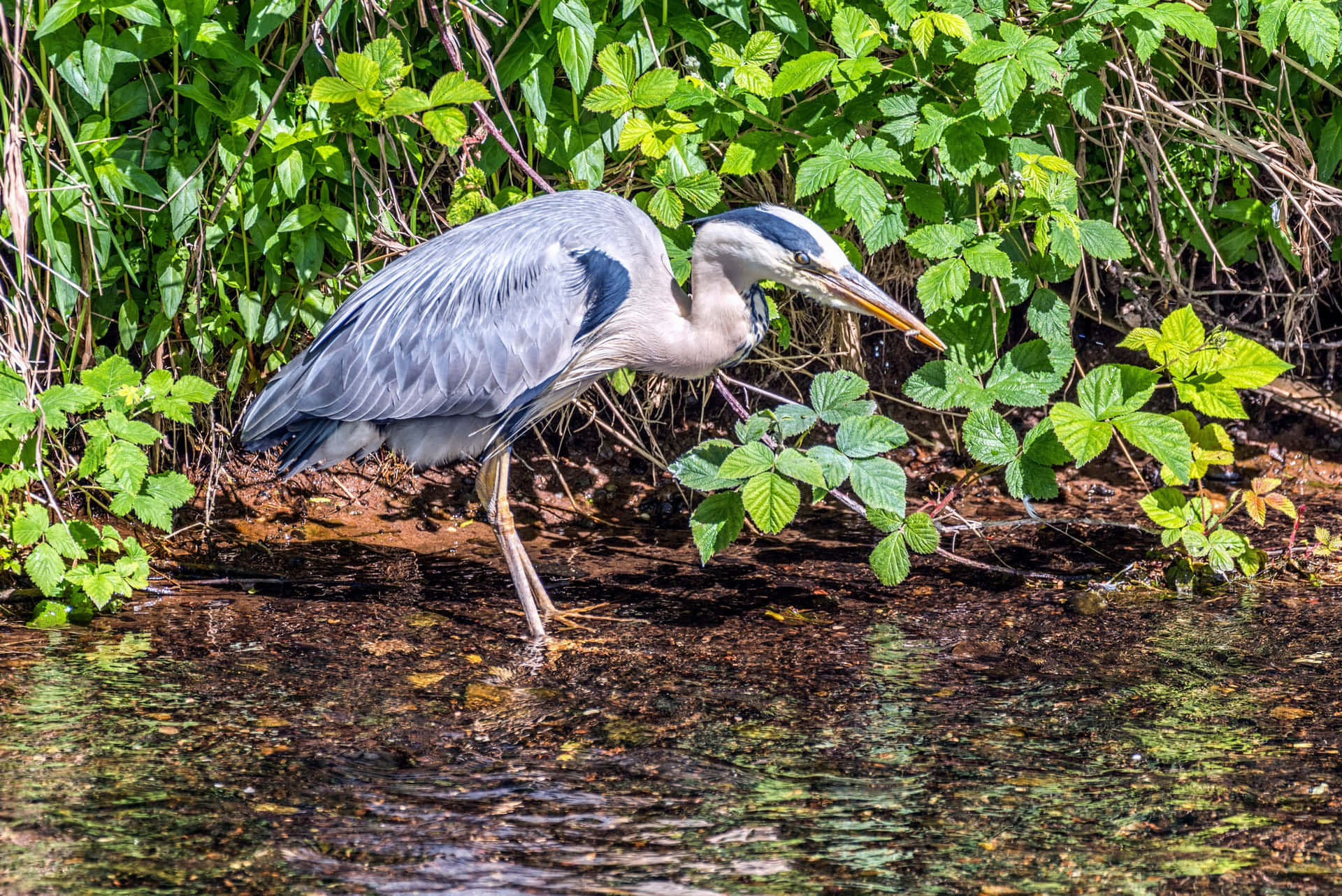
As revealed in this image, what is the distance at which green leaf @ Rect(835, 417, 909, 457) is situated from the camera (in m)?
3.42

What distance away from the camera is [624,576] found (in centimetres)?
429

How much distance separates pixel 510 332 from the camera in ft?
12.5

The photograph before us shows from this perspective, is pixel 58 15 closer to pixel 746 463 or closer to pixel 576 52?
pixel 576 52

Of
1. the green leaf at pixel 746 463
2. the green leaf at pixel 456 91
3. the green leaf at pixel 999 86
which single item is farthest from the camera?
the green leaf at pixel 456 91

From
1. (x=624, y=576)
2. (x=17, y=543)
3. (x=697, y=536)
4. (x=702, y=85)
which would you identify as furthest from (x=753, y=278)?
(x=17, y=543)

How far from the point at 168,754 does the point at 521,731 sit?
74 centimetres

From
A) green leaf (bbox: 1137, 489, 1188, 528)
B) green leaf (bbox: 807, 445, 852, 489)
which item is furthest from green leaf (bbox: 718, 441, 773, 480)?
green leaf (bbox: 1137, 489, 1188, 528)

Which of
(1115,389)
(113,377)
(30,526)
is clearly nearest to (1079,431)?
(1115,389)

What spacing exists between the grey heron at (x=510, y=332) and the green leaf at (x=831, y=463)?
468 millimetres

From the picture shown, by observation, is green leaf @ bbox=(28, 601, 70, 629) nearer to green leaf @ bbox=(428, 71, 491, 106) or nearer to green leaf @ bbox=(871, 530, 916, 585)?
green leaf @ bbox=(428, 71, 491, 106)

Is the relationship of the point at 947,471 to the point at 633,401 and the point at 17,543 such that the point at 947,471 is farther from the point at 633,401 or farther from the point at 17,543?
A: the point at 17,543

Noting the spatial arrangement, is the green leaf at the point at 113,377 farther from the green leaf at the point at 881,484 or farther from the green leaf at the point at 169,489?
the green leaf at the point at 881,484

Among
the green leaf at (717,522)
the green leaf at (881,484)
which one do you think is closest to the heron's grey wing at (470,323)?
the green leaf at (717,522)

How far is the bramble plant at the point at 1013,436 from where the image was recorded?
11.0ft
